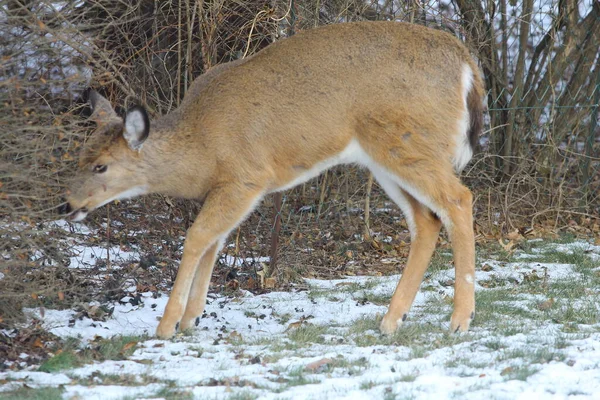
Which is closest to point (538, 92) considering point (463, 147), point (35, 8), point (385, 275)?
point (385, 275)

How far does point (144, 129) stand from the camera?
619cm

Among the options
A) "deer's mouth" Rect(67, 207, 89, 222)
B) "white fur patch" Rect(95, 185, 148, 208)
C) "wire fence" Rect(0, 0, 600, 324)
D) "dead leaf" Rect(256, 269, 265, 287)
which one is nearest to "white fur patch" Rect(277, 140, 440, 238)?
"white fur patch" Rect(95, 185, 148, 208)

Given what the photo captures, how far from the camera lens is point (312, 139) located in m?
6.47

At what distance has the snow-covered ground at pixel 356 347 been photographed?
4.66 metres

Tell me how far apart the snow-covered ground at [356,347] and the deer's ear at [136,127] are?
1347 mm

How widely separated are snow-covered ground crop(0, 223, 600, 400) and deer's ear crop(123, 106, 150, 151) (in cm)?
135

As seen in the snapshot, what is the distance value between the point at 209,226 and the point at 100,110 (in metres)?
1.22

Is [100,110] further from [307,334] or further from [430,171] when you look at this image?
[430,171]

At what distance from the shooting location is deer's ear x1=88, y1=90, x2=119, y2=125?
6.50 metres

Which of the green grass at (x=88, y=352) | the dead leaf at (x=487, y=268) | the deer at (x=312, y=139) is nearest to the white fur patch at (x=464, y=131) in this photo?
the deer at (x=312, y=139)

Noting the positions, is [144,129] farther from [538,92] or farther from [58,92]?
[538,92]

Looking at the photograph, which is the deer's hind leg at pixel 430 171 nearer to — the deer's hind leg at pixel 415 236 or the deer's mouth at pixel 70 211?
the deer's hind leg at pixel 415 236

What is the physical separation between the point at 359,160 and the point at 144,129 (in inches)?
61.2

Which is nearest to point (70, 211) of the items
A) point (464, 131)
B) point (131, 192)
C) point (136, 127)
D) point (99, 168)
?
point (99, 168)
